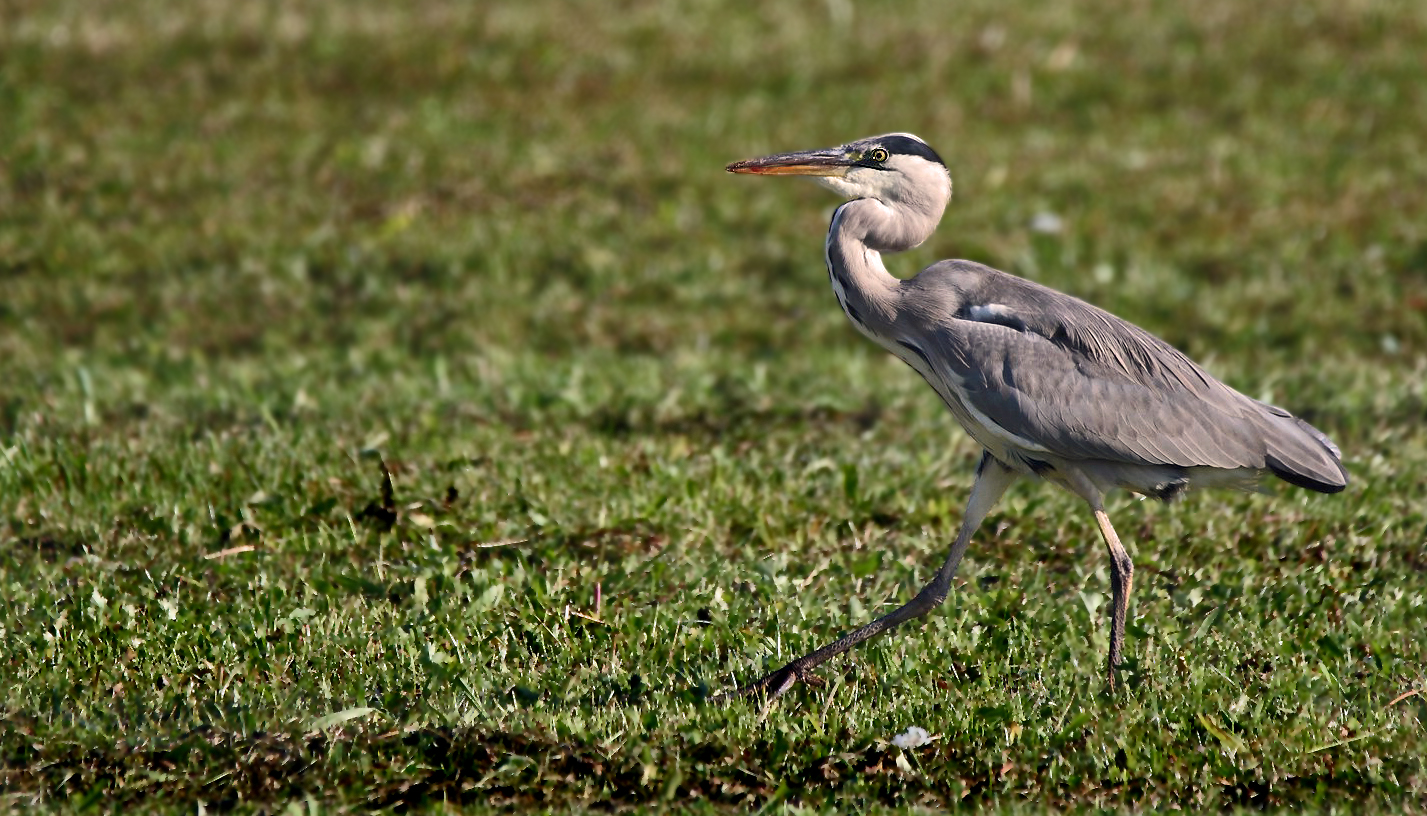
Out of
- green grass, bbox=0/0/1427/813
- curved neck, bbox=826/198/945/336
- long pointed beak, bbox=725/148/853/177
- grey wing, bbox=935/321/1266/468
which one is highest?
long pointed beak, bbox=725/148/853/177

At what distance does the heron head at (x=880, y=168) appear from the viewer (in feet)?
16.4

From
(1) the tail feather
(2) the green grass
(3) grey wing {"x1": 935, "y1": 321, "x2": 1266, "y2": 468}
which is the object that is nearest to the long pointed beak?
(3) grey wing {"x1": 935, "y1": 321, "x2": 1266, "y2": 468}

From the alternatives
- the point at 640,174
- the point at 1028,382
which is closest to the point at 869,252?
the point at 1028,382

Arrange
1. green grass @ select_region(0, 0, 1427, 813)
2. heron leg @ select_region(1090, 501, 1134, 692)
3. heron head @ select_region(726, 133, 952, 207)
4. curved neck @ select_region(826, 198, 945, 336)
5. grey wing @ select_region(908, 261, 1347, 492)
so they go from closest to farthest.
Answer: green grass @ select_region(0, 0, 1427, 813) < heron leg @ select_region(1090, 501, 1134, 692) < grey wing @ select_region(908, 261, 1347, 492) < curved neck @ select_region(826, 198, 945, 336) < heron head @ select_region(726, 133, 952, 207)

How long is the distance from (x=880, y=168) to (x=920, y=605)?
1.41m

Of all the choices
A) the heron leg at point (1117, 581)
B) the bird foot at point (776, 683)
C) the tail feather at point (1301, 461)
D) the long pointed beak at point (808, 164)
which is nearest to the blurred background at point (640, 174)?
the tail feather at point (1301, 461)

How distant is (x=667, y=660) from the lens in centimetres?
479

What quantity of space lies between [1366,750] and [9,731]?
3.67 meters

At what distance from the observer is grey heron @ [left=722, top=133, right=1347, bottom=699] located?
4.76 metres

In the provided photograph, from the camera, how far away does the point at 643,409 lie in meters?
7.18

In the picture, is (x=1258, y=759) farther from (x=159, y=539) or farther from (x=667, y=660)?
(x=159, y=539)

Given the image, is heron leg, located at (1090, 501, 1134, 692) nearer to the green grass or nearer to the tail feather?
the green grass

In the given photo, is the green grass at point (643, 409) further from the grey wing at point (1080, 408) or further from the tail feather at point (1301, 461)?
the grey wing at point (1080, 408)

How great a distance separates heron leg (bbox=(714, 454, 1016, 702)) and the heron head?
90cm
